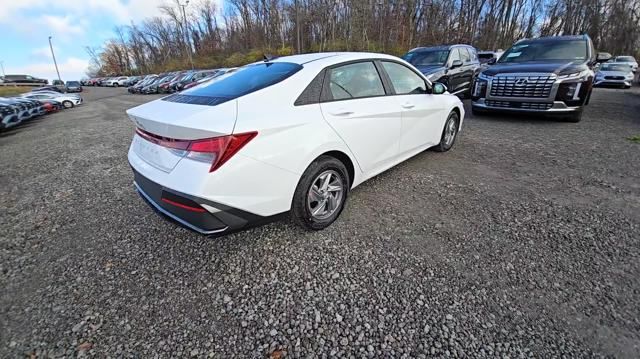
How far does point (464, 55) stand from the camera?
30.8 ft

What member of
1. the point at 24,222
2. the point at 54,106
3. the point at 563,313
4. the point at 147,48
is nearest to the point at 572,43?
the point at 563,313

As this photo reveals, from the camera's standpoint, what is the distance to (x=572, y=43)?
6918 mm

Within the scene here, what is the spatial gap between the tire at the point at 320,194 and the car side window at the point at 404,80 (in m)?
1.36

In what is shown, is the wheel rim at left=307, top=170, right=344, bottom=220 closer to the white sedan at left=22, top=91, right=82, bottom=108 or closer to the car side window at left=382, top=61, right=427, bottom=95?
the car side window at left=382, top=61, right=427, bottom=95

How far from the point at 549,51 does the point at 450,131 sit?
475 cm

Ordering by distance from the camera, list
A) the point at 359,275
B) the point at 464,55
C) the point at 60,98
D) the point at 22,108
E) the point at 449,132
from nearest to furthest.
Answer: the point at 359,275, the point at 449,132, the point at 464,55, the point at 22,108, the point at 60,98

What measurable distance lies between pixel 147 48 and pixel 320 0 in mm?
52012

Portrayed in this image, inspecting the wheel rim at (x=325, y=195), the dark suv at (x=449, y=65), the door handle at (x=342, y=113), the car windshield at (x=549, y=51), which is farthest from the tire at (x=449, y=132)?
the car windshield at (x=549, y=51)

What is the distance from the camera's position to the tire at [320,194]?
2428mm

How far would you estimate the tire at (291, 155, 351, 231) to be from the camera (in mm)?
2428

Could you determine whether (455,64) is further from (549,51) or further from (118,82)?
(118,82)

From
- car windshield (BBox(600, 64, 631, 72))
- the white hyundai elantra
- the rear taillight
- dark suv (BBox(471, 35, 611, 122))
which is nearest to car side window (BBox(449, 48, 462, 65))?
dark suv (BBox(471, 35, 611, 122))

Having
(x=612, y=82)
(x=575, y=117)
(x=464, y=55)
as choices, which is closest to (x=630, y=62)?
(x=612, y=82)

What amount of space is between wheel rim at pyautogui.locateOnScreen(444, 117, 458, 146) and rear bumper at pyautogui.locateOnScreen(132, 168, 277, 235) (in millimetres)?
3636
